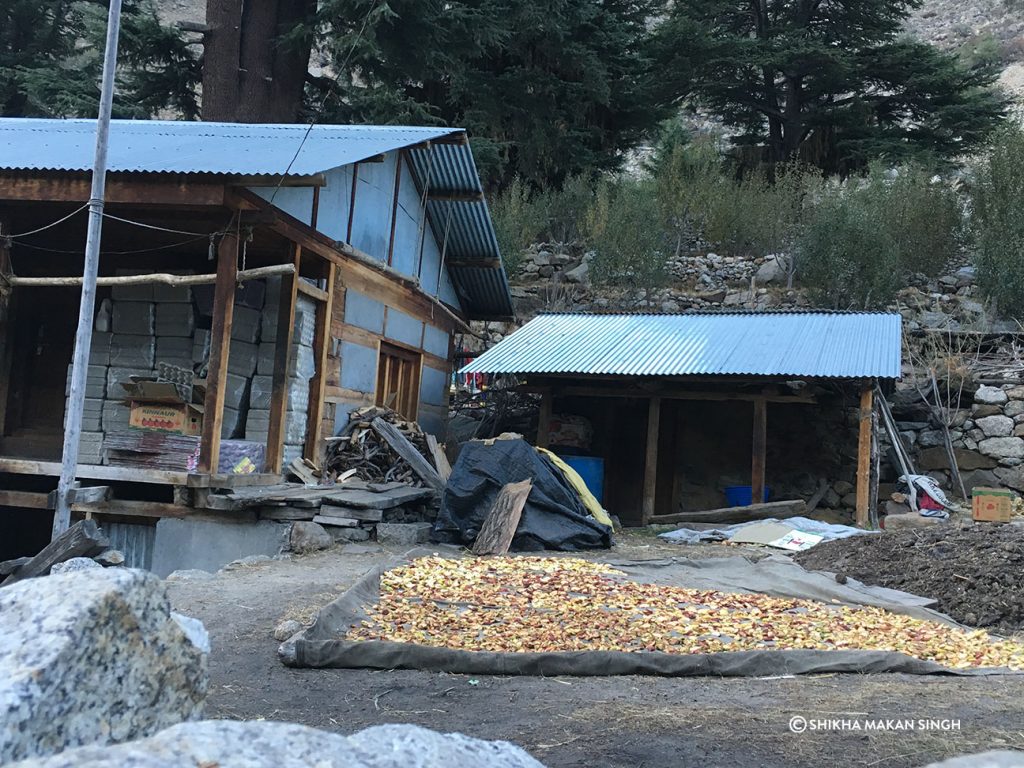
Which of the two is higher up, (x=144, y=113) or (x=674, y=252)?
(x=144, y=113)

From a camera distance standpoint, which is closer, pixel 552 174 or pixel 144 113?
pixel 144 113

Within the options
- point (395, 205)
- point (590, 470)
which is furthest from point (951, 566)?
point (395, 205)

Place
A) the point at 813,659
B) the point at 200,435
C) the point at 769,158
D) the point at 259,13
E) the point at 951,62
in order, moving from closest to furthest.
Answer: the point at 813,659, the point at 200,435, the point at 259,13, the point at 951,62, the point at 769,158

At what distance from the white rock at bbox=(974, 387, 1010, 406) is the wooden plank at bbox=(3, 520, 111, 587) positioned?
12.5m

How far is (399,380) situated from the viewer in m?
12.4

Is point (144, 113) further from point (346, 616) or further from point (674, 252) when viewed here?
point (346, 616)

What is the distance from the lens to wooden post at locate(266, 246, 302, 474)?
8.92 meters

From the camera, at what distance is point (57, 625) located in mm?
1672

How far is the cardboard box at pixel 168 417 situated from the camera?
8430 mm

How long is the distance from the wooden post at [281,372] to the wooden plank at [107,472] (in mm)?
1167

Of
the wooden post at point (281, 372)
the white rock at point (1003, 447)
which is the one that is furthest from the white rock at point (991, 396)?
the wooden post at point (281, 372)

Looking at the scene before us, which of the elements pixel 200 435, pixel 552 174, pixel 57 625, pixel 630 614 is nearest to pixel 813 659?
pixel 630 614

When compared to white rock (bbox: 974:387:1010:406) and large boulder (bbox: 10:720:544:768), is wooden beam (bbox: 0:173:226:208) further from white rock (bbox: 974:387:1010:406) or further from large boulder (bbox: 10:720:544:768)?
white rock (bbox: 974:387:1010:406)

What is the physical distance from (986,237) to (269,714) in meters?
16.1
